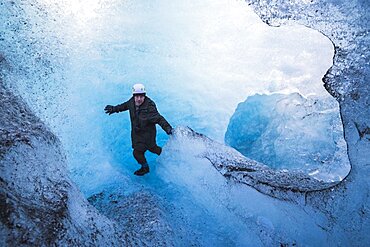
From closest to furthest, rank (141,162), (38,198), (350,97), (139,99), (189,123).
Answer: (38,198) < (350,97) < (139,99) < (141,162) < (189,123)

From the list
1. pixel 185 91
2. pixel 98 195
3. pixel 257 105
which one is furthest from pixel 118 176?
pixel 257 105

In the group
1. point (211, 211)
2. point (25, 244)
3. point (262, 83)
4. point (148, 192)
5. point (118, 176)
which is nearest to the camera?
point (25, 244)

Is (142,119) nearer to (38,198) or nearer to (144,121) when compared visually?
(144,121)

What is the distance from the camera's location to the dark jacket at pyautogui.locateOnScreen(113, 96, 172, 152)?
14.3 feet

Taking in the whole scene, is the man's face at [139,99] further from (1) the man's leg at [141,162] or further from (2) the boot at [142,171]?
(2) the boot at [142,171]

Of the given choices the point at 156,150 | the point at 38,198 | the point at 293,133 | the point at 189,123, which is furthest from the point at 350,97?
the point at 38,198

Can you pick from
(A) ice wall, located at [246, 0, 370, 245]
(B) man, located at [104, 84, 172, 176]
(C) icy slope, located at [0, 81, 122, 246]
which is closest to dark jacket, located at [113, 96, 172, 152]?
(B) man, located at [104, 84, 172, 176]

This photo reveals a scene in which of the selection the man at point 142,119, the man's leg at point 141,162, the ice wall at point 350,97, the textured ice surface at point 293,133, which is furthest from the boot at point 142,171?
the ice wall at point 350,97

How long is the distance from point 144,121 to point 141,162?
2.00 ft

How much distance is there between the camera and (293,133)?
5918 millimetres

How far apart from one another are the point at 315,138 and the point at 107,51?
12.7 ft

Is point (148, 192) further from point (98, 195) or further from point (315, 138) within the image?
point (315, 138)

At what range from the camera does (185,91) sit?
6078 millimetres

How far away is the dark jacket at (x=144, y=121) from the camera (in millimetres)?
4359
